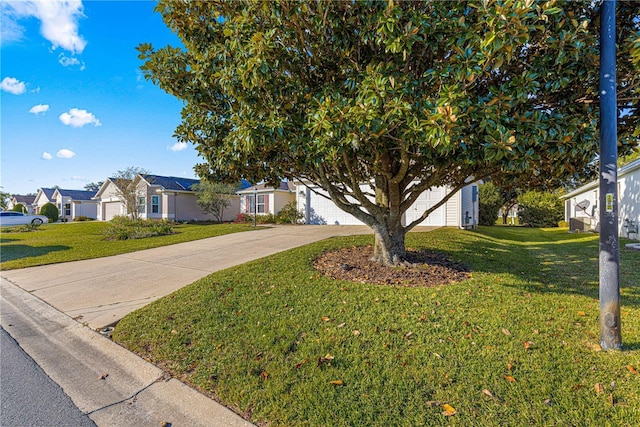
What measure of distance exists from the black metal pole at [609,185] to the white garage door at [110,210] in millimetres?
35807

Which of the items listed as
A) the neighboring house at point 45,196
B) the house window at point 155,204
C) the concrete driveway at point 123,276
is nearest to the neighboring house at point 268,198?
the house window at point 155,204

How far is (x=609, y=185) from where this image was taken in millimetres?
3027

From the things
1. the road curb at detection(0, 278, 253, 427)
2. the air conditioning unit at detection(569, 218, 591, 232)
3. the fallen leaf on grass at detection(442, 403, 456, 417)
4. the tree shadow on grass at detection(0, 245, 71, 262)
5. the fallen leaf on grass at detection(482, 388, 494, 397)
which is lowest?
the road curb at detection(0, 278, 253, 427)

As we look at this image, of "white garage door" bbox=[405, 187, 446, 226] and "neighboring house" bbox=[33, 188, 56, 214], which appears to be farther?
"neighboring house" bbox=[33, 188, 56, 214]

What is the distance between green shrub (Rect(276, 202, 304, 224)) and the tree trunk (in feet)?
44.2

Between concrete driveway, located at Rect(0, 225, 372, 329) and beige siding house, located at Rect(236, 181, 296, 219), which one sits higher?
beige siding house, located at Rect(236, 181, 296, 219)

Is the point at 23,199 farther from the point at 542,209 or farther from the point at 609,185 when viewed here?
the point at 542,209

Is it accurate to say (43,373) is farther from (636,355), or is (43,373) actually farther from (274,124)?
(636,355)

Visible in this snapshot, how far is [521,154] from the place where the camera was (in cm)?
338

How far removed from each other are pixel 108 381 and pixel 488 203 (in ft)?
79.7

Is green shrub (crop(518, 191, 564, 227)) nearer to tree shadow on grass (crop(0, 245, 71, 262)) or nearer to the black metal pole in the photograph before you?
the black metal pole

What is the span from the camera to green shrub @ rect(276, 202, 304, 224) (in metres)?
19.8

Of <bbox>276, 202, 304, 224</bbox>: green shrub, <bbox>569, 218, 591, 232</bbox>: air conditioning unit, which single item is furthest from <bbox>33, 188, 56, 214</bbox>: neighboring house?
<bbox>569, 218, 591, 232</bbox>: air conditioning unit

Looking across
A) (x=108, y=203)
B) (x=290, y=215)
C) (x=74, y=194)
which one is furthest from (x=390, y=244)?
(x=74, y=194)
